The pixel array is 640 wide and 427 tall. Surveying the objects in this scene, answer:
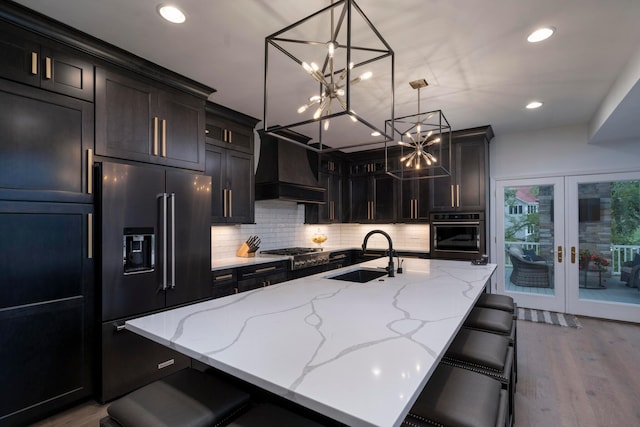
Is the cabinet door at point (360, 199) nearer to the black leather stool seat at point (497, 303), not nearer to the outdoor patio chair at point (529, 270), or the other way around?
the outdoor patio chair at point (529, 270)

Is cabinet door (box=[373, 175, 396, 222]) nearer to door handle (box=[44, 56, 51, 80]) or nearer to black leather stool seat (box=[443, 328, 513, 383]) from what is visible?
black leather stool seat (box=[443, 328, 513, 383])

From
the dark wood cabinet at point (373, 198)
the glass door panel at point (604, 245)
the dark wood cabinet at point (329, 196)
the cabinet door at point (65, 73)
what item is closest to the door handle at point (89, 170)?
the cabinet door at point (65, 73)

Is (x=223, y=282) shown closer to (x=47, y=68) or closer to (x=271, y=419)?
(x=47, y=68)

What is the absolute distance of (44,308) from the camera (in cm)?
213

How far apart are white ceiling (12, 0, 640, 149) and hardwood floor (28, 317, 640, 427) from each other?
2.41 metres

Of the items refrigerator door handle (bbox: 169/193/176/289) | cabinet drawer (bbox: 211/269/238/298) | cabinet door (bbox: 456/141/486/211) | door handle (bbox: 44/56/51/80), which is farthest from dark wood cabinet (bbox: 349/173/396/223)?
door handle (bbox: 44/56/51/80)

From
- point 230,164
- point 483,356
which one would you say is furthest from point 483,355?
point 230,164

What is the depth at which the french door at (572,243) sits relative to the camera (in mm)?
4266

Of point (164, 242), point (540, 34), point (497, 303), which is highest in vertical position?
point (540, 34)

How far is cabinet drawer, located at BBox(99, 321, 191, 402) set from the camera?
7.72 ft

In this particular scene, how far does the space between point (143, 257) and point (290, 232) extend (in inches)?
110

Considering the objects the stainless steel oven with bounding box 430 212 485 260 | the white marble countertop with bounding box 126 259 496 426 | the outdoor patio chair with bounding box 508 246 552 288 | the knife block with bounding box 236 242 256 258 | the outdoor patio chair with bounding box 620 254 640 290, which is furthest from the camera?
the outdoor patio chair with bounding box 508 246 552 288

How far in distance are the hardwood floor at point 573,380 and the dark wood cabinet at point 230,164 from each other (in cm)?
212

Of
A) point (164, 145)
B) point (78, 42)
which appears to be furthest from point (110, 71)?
point (164, 145)
